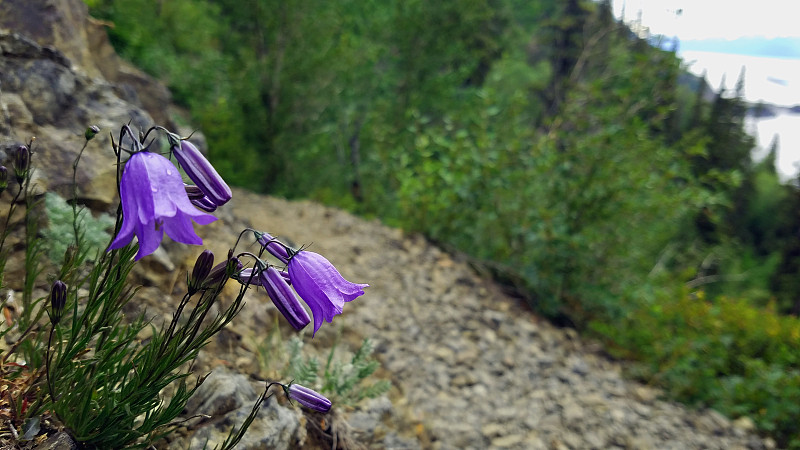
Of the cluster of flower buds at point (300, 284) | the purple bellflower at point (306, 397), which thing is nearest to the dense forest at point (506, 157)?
the purple bellflower at point (306, 397)

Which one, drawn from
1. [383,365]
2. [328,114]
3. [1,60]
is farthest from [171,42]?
[383,365]

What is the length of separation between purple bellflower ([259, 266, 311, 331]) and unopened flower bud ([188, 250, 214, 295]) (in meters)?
0.12

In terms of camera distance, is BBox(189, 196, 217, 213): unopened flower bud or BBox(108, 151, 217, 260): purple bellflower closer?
BBox(108, 151, 217, 260): purple bellflower

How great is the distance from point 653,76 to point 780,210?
101ft

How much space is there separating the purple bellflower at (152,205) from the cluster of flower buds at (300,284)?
0.16m

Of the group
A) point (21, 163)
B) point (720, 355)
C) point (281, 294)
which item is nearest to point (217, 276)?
point (281, 294)

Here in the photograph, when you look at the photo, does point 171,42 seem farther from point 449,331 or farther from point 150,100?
point 449,331

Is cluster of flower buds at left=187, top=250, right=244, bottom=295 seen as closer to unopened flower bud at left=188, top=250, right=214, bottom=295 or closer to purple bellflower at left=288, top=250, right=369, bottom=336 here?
unopened flower bud at left=188, top=250, right=214, bottom=295

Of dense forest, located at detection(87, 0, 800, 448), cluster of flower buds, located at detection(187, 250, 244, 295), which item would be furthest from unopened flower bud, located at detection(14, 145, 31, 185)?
dense forest, located at detection(87, 0, 800, 448)

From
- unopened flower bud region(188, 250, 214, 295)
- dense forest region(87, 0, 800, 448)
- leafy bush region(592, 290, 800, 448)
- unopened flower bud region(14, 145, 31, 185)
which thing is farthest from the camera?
dense forest region(87, 0, 800, 448)

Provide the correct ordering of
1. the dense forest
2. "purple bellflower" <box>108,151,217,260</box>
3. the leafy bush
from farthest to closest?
the dense forest < the leafy bush < "purple bellflower" <box>108,151,217,260</box>

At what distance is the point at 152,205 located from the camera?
99cm

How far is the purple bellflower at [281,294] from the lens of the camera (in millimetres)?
1099

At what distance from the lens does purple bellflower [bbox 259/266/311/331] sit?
1099 mm
